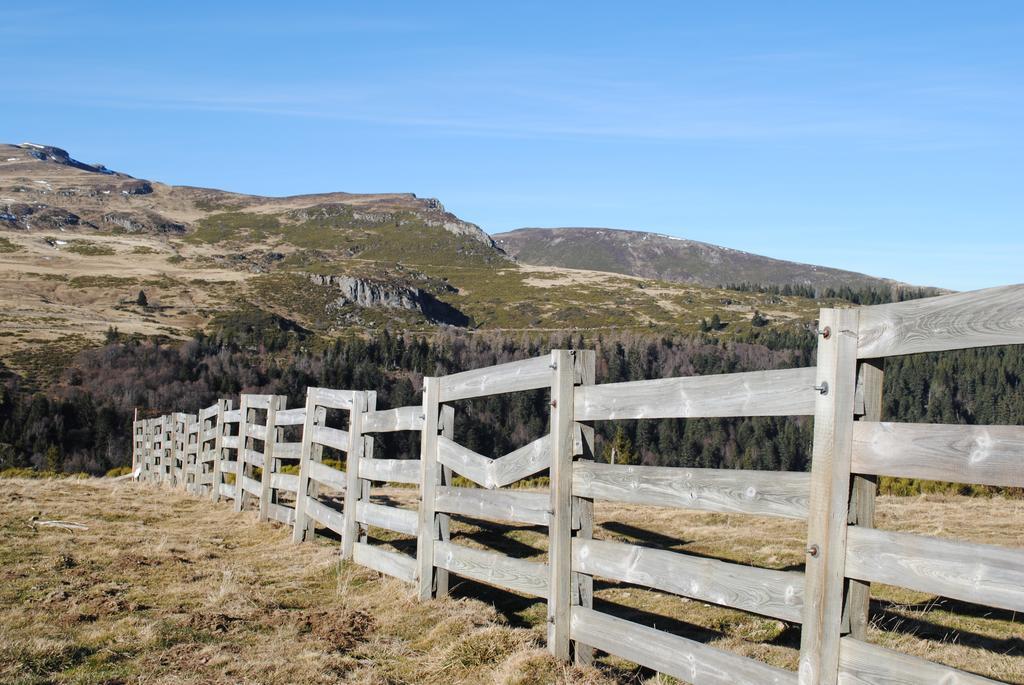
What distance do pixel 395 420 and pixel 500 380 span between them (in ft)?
7.35

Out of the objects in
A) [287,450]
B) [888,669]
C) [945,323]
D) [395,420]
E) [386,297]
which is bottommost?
[287,450]

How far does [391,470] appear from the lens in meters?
8.94

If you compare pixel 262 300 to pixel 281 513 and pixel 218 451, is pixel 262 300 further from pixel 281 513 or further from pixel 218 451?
pixel 281 513

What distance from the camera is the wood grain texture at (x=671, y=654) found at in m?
4.46

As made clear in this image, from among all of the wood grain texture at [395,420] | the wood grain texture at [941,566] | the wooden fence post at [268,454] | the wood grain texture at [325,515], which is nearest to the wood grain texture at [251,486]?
the wooden fence post at [268,454]

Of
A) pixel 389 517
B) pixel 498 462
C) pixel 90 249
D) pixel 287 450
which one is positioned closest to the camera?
pixel 498 462

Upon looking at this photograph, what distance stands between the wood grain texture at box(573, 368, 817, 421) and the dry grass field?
5.34 ft

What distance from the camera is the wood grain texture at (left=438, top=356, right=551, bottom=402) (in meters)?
6.39

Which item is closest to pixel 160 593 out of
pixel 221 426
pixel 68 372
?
pixel 221 426

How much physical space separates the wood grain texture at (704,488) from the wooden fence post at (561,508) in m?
0.15

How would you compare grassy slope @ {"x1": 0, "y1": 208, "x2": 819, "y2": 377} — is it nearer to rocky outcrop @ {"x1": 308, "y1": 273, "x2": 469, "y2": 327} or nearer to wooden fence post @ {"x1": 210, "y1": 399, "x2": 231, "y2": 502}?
rocky outcrop @ {"x1": 308, "y1": 273, "x2": 469, "y2": 327}

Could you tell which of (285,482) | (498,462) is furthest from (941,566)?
(285,482)

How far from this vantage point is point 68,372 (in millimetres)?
73375

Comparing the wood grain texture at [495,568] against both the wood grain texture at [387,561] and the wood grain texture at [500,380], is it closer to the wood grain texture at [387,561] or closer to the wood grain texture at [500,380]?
the wood grain texture at [387,561]
